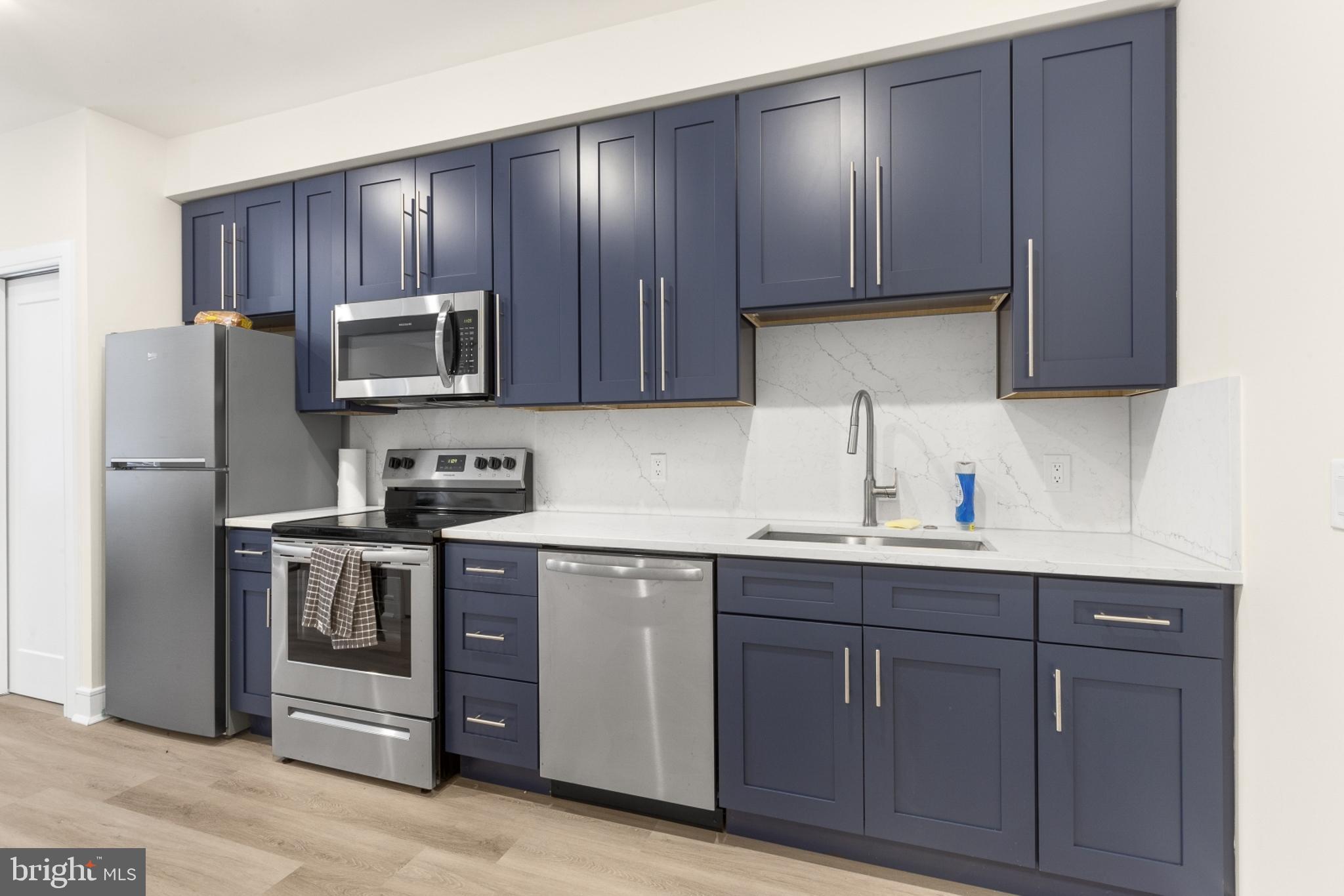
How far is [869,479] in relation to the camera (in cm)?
236

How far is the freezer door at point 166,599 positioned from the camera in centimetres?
273

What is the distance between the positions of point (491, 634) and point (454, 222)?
1656mm

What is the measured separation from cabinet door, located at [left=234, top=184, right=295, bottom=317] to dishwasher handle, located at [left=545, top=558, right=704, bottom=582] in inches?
75.5

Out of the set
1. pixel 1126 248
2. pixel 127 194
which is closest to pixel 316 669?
pixel 127 194

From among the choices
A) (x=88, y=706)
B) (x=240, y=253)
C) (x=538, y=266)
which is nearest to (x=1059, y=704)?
(x=538, y=266)

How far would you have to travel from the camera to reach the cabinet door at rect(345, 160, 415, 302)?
278 centimetres

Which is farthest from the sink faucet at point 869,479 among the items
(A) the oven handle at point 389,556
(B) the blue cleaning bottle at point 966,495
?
(A) the oven handle at point 389,556

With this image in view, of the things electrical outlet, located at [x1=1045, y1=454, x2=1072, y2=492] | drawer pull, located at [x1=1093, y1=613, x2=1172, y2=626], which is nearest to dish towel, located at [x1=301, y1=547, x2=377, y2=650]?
drawer pull, located at [x1=1093, y1=613, x2=1172, y2=626]

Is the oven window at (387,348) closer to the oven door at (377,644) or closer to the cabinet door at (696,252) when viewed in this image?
the oven door at (377,644)

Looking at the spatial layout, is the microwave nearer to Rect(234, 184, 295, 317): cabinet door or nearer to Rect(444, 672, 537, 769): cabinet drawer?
Rect(234, 184, 295, 317): cabinet door

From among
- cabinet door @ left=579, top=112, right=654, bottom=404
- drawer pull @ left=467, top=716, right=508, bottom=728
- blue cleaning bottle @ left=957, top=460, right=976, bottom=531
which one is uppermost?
cabinet door @ left=579, top=112, right=654, bottom=404

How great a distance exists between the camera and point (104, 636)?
A: 118 inches

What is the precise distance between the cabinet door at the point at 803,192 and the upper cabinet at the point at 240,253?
215cm

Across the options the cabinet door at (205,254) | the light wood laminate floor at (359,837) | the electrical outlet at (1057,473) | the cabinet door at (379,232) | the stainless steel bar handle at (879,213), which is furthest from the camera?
the cabinet door at (205,254)
